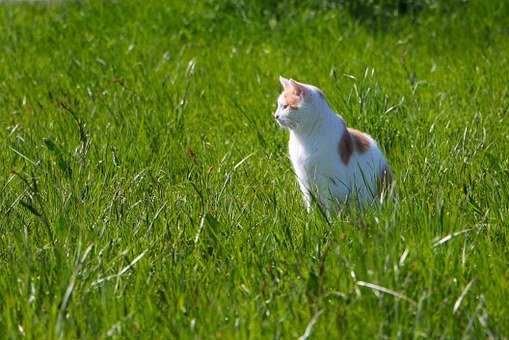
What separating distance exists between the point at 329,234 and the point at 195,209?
549 mm

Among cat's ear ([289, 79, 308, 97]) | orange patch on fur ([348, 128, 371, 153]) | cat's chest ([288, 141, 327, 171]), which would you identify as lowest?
cat's chest ([288, 141, 327, 171])

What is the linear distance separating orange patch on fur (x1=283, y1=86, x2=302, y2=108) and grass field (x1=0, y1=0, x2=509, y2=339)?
268 mm

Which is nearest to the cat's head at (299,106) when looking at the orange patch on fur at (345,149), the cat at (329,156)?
the cat at (329,156)

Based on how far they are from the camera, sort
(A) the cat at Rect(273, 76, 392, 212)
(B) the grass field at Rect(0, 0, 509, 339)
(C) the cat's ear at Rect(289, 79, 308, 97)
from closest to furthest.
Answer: (B) the grass field at Rect(0, 0, 509, 339), (A) the cat at Rect(273, 76, 392, 212), (C) the cat's ear at Rect(289, 79, 308, 97)

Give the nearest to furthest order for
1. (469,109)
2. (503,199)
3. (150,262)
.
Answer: (150,262), (503,199), (469,109)

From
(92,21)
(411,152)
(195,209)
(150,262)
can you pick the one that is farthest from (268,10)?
(150,262)

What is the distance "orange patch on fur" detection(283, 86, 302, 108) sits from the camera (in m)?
4.07

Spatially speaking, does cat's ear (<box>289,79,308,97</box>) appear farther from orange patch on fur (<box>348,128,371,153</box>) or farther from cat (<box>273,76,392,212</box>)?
orange patch on fur (<box>348,128,371,153</box>)

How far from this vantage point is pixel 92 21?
7191 mm

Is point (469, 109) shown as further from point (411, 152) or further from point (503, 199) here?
point (503, 199)

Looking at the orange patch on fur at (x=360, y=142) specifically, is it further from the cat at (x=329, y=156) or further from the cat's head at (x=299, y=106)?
the cat's head at (x=299, y=106)

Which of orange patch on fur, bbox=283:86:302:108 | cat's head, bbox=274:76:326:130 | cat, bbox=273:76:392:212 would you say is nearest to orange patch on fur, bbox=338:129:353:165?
cat, bbox=273:76:392:212

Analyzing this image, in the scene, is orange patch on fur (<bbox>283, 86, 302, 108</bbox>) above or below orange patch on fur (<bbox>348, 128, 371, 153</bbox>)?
above

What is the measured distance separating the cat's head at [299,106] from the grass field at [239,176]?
0.71 ft
